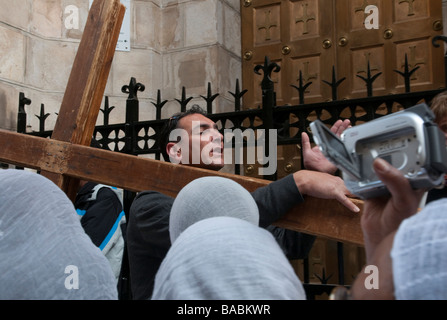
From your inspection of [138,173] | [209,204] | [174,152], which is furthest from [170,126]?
[209,204]

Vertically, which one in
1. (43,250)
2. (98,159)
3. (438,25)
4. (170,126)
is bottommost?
(43,250)

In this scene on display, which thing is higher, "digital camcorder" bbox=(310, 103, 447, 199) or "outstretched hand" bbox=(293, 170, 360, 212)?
"digital camcorder" bbox=(310, 103, 447, 199)

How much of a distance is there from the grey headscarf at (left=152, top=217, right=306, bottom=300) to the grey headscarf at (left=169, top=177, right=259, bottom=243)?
32cm

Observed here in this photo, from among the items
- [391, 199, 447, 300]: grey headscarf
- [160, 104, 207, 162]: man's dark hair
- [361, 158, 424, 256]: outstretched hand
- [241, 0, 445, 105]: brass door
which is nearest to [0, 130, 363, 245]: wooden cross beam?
[160, 104, 207, 162]: man's dark hair

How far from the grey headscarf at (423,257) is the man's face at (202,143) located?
154 centimetres

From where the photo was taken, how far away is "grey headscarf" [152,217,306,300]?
26.0 inches

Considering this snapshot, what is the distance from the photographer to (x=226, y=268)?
67 cm

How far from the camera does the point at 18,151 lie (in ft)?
6.86

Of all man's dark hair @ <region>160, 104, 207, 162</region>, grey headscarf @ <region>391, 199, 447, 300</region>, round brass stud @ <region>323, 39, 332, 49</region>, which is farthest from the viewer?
round brass stud @ <region>323, 39, 332, 49</region>

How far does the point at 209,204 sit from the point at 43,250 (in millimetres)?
341

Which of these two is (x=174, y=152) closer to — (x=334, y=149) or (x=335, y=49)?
(x=334, y=149)

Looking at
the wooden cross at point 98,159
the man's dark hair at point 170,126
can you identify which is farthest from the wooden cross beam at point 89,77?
the man's dark hair at point 170,126

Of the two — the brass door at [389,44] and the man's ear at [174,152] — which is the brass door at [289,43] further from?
the man's ear at [174,152]

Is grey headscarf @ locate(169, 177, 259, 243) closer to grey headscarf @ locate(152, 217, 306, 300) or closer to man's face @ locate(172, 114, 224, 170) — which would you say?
grey headscarf @ locate(152, 217, 306, 300)
